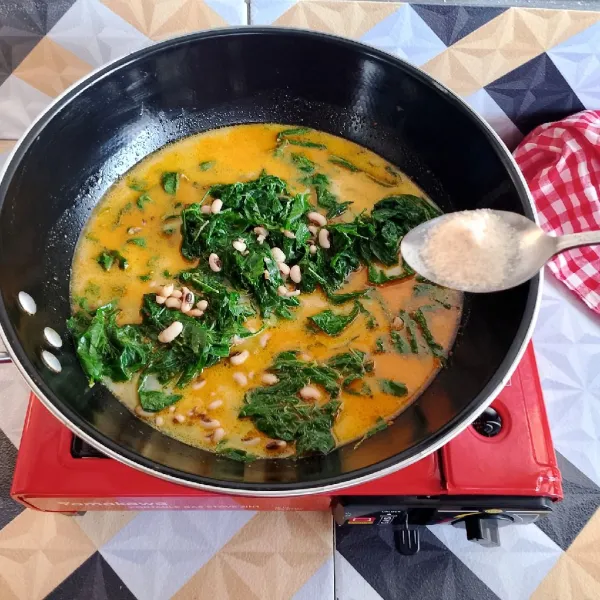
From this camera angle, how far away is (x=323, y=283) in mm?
2145

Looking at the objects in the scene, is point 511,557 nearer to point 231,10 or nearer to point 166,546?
point 166,546

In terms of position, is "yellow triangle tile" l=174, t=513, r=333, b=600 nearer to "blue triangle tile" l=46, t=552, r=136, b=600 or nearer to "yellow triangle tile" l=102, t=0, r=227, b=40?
"blue triangle tile" l=46, t=552, r=136, b=600

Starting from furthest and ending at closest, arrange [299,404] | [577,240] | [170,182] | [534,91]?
[534,91] < [170,182] < [299,404] < [577,240]

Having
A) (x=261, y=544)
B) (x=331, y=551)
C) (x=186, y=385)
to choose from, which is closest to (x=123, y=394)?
→ (x=186, y=385)

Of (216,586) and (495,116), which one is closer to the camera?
(216,586)

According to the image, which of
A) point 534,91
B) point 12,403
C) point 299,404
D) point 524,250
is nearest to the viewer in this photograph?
point 524,250

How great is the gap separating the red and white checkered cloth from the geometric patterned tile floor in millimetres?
91

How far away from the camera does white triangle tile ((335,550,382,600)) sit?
200 centimetres

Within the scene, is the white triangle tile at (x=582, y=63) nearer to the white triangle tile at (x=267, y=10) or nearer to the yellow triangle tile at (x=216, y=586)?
the white triangle tile at (x=267, y=10)

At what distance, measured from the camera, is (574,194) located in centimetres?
245

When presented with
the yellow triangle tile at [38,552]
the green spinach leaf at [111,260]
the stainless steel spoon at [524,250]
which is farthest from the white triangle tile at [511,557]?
the green spinach leaf at [111,260]

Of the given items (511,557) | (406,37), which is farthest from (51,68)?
(511,557)

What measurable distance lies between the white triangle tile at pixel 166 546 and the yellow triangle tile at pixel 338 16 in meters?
2.13

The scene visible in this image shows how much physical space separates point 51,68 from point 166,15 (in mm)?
571
